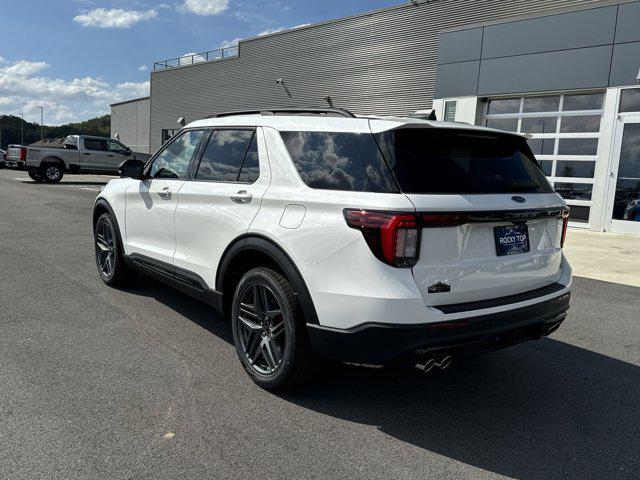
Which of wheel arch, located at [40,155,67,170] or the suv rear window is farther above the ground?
the suv rear window

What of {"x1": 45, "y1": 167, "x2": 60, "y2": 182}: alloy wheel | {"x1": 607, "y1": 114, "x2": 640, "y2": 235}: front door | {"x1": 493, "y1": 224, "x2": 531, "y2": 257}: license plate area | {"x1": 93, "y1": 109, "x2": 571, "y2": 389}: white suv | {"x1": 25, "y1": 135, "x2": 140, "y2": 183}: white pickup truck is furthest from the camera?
{"x1": 45, "y1": 167, "x2": 60, "y2": 182}: alloy wheel

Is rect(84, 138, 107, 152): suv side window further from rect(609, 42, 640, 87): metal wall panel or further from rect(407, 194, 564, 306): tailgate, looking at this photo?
rect(407, 194, 564, 306): tailgate

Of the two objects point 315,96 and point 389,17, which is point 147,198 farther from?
point 315,96

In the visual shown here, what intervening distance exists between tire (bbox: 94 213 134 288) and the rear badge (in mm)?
3730

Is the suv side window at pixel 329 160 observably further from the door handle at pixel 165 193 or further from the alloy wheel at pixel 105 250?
the alloy wheel at pixel 105 250

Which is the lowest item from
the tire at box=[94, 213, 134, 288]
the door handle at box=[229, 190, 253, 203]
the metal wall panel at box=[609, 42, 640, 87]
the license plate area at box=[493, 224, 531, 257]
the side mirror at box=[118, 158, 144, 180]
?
the tire at box=[94, 213, 134, 288]

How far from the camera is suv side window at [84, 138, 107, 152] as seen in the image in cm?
2295

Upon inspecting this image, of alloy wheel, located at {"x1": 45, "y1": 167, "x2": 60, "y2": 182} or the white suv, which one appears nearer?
the white suv

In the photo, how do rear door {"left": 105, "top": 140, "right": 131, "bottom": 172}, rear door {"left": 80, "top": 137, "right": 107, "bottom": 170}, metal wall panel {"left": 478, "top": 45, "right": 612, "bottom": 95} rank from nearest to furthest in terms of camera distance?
metal wall panel {"left": 478, "top": 45, "right": 612, "bottom": 95}
rear door {"left": 80, "top": 137, "right": 107, "bottom": 170}
rear door {"left": 105, "top": 140, "right": 131, "bottom": 172}

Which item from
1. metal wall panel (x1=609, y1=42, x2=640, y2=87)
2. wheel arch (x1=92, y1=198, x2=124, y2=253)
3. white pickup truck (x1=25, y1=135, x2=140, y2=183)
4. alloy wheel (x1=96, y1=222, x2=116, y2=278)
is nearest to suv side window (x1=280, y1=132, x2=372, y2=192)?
wheel arch (x1=92, y1=198, x2=124, y2=253)

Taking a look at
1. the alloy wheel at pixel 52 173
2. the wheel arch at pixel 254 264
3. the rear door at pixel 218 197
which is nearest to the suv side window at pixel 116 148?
the alloy wheel at pixel 52 173

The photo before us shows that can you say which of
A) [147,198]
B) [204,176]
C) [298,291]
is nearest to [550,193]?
[298,291]

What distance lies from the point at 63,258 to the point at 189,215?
4.01 metres

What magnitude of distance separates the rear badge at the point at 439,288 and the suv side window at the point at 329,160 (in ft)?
2.03
